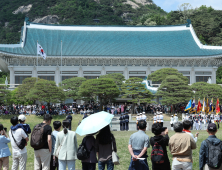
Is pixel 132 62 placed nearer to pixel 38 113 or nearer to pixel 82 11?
pixel 38 113

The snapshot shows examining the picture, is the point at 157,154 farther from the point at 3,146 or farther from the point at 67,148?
the point at 3,146

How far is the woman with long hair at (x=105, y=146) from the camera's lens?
6.94m

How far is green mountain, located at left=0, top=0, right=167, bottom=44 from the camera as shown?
83.4m

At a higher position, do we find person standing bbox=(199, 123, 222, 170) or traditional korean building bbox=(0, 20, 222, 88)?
traditional korean building bbox=(0, 20, 222, 88)

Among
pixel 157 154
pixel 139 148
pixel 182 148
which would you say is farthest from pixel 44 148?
pixel 182 148

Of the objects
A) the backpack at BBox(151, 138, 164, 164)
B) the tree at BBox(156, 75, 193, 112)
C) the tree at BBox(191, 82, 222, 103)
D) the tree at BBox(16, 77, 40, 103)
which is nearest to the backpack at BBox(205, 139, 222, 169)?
the backpack at BBox(151, 138, 164, 164)

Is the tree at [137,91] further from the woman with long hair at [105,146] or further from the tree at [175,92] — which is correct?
the woman with long hair at [105,146]

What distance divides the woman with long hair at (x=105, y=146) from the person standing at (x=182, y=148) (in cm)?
130

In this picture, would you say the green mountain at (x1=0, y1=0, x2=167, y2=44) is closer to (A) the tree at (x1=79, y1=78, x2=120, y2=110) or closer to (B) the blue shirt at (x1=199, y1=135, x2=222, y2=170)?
(A) the tree at (x1=79, y1=78, x2=120, y2=110)

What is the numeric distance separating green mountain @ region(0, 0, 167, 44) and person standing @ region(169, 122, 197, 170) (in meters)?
74.3

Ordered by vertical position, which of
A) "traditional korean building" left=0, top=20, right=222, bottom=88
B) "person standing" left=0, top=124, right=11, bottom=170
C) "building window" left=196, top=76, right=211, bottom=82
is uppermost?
"traditional korean building" left=0, top=20, right=222, bottom=88

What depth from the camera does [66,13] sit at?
283ft

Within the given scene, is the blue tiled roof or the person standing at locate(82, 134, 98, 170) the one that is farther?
the blue tiled roof

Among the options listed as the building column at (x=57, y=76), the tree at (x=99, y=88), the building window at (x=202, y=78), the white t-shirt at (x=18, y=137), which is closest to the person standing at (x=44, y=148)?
the white t-shirt at (x=18, y=137)
